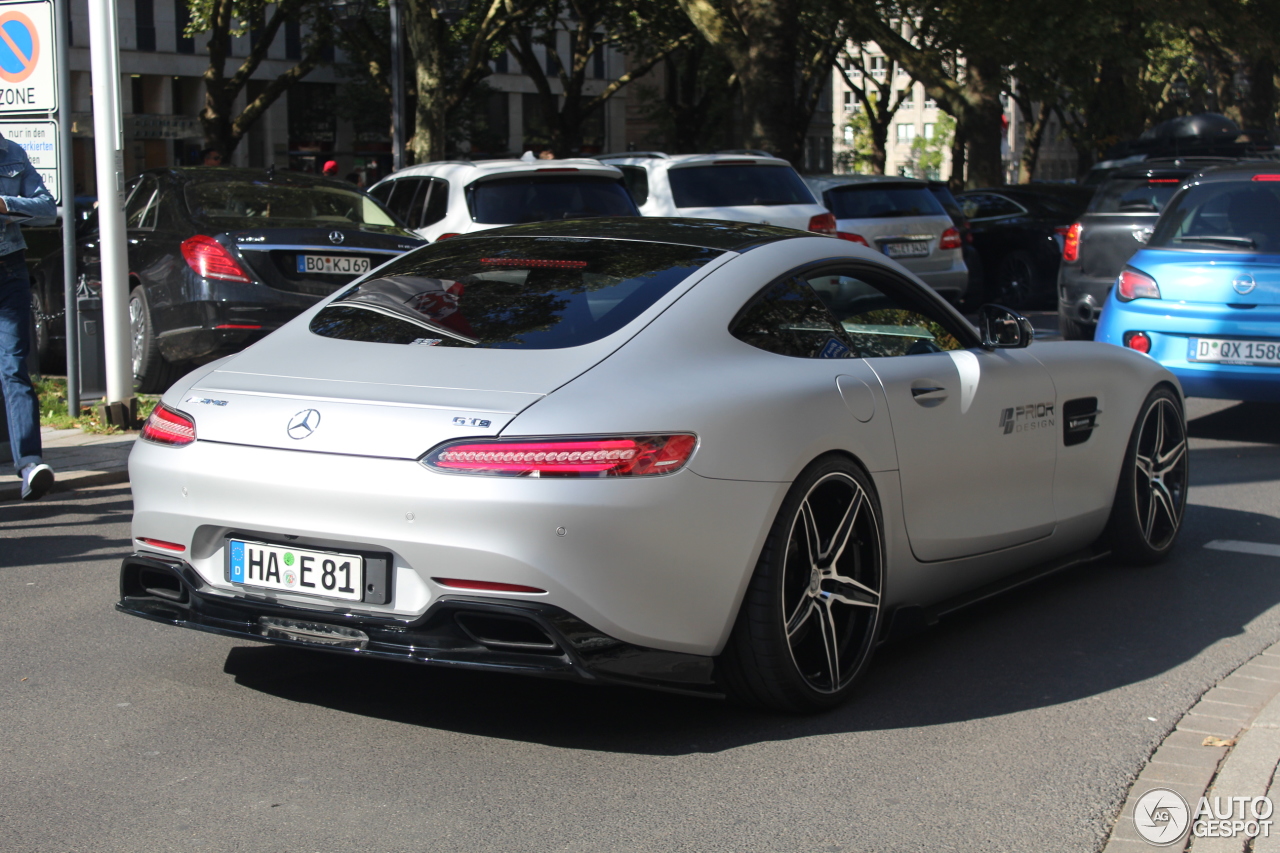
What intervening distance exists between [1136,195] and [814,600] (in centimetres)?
1009

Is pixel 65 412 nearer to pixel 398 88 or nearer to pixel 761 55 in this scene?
pixel 398 88

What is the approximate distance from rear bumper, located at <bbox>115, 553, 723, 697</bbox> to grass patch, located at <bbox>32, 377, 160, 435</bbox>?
5.36 meters

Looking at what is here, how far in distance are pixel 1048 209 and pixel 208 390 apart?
16202 mm

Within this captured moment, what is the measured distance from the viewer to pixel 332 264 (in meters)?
9.75

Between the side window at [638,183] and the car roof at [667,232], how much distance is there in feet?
29.7

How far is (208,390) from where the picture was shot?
423 cm

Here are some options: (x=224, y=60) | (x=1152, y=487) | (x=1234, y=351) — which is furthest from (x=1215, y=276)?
(x=224, y=60)

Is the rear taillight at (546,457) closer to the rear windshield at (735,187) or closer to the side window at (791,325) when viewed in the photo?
the side window at (791,325)

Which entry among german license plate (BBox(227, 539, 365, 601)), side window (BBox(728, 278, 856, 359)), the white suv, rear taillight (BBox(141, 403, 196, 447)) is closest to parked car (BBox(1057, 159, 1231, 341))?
the white suv

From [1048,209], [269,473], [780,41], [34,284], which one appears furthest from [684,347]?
[780,41]

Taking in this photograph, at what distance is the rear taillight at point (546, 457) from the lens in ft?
12.1

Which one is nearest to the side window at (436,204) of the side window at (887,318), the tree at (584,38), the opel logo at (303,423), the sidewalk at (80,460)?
the sidewalk at (80,460)

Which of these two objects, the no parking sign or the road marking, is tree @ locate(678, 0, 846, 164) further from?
the road marking

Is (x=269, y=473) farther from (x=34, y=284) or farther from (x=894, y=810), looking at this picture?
(x=34, y=284)
